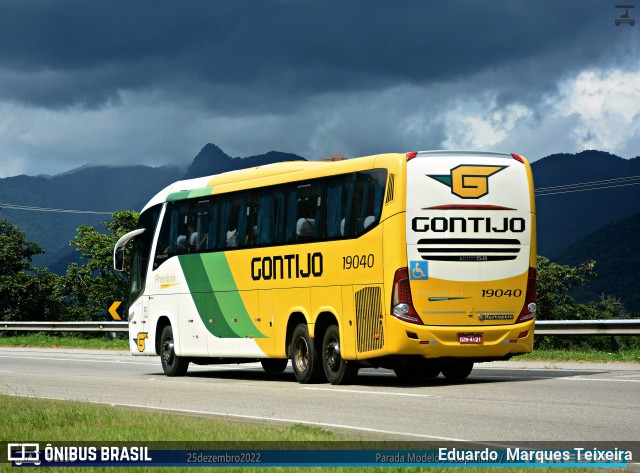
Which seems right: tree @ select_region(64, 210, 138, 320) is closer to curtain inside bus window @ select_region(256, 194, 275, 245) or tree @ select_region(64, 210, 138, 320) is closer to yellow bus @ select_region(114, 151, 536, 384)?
yellow bus @ select_region(114, 151, 536, 384)

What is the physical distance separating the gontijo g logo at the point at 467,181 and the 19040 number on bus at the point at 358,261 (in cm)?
164

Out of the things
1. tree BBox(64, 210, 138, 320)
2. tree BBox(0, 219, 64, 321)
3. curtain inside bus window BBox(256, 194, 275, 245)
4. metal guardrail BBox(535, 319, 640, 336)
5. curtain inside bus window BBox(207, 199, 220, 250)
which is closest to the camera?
curtain inside bus window BBox(256, 194, 275, 245)

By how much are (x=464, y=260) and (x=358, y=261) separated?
175cm

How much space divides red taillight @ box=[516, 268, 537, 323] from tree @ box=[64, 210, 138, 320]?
71.2 meters

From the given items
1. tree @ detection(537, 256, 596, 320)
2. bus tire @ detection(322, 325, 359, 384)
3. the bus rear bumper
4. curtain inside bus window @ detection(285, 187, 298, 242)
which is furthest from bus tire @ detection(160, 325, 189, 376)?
tree @ detection(537, 256, 596, 320)

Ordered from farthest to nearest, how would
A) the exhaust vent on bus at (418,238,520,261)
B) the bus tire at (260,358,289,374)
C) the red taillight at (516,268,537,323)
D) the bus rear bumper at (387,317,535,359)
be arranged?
1. the bus tire at (260,358,289,374)
2. the red taillight at (516,268,537,323)
3. the exhaust vent on bus at (418,238,520,261)
4. the bus rear bumper at (387,317,535,359)

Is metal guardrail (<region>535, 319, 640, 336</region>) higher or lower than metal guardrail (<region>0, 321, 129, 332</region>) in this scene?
lower

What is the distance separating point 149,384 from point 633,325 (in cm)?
1004

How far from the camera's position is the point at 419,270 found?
18.7 meters

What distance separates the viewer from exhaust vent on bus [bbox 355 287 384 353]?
18953 millimetres

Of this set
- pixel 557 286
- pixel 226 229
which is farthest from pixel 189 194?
pixel 557 286

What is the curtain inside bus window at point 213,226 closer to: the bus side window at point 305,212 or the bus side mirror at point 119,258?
the bus side window at point 305,212

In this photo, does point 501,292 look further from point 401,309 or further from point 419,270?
point 401,309

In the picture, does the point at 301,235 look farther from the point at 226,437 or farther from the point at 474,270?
the point at 226,437
